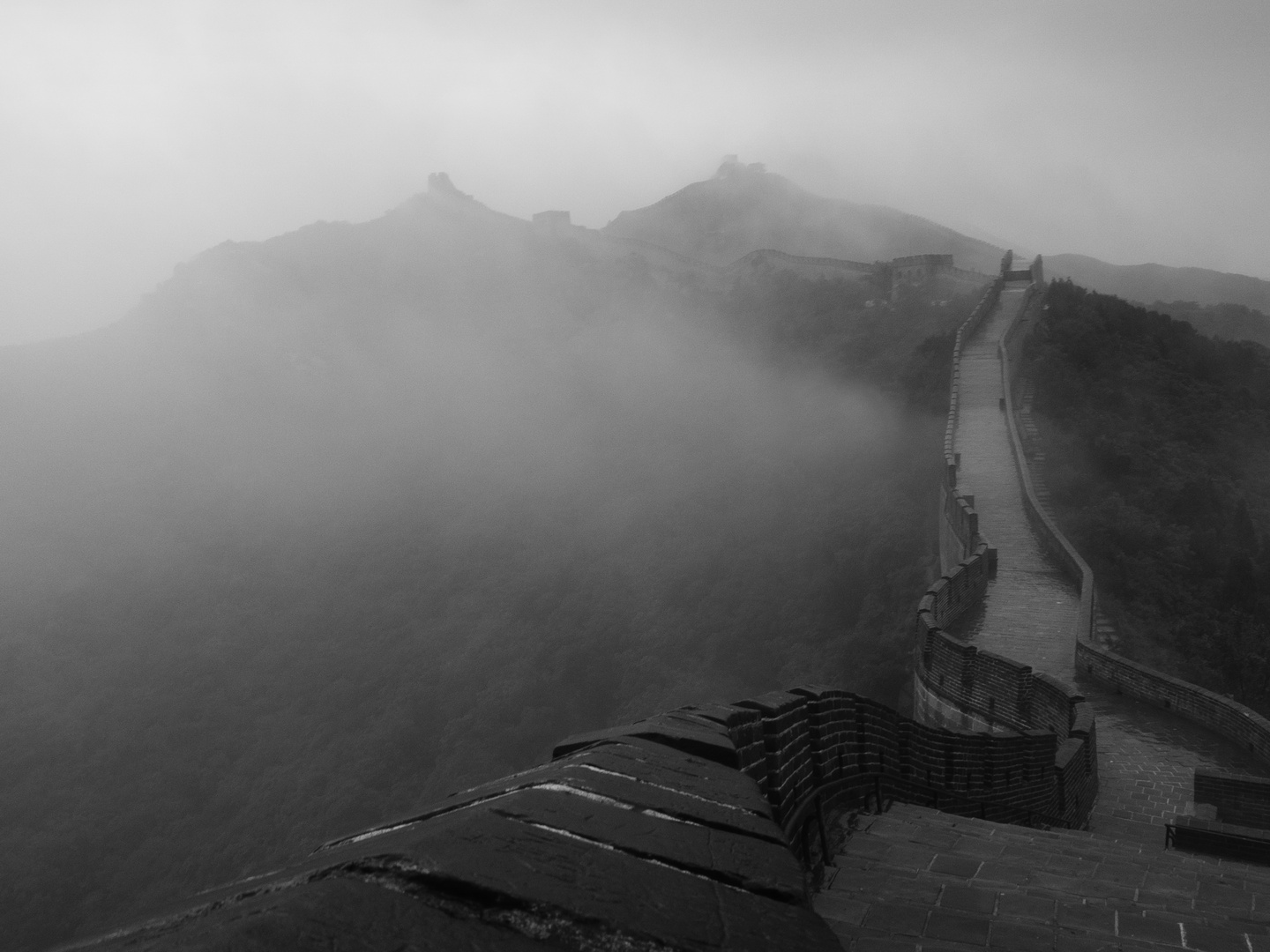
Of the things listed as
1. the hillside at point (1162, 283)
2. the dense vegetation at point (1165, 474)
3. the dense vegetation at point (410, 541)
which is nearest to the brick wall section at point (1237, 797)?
the dense vegetation at point (1165, 474)

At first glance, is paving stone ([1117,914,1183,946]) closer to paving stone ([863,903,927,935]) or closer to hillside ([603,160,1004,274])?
paving stone ([863,903,927,935])

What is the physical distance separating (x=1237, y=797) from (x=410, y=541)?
3790 cm

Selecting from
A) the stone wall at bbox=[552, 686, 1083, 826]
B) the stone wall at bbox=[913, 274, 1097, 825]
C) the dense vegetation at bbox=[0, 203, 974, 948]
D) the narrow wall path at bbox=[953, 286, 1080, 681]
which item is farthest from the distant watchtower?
the stone wall at bbox=[552, 686, 1083, 826]

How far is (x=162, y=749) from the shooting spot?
3581 centimetres

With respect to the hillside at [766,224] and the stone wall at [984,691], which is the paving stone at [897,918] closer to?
the stone wall at [984,691]

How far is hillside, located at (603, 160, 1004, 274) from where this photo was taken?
214 ft

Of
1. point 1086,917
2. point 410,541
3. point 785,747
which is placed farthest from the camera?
point 410,541

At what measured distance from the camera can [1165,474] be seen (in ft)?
71.3

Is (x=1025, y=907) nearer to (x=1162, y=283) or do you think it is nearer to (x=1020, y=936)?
(x=1020, y=936)

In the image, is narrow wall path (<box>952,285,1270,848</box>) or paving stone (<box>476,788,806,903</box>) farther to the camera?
narrow wall path (<box>952,285,1270,848</box>)

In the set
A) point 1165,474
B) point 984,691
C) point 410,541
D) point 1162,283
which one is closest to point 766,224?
point 1162,283

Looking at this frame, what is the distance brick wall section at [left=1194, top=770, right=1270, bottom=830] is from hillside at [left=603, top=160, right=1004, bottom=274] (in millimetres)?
55627

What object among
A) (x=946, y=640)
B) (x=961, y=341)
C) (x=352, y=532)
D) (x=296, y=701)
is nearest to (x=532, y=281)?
(x=352, y=532)

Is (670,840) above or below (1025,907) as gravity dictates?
above
